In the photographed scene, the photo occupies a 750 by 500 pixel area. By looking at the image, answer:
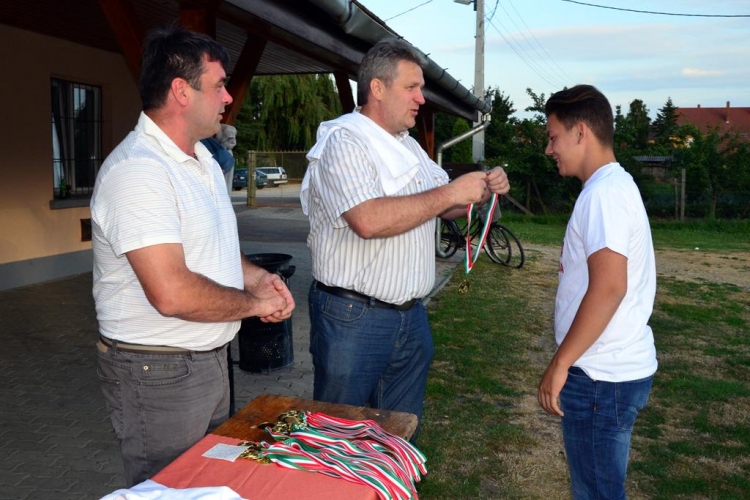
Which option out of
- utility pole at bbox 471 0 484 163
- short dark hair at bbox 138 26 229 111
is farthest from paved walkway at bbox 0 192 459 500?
utility pole at bbox 471 0 484 163

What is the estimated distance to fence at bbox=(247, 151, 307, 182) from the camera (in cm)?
3381

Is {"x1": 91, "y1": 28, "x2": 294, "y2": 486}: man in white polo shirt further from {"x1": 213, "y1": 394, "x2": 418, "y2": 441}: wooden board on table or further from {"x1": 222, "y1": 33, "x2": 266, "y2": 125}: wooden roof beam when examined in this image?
{"x1": 222, "y1": 33, "x2": 266, "y2": 125}: wooden roof beam

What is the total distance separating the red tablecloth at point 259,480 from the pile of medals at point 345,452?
1.0 inches

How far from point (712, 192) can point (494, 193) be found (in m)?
20.8

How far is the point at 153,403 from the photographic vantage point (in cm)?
209

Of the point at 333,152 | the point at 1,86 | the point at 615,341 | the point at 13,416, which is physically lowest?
the point at 13,416

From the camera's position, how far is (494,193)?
9.37ft

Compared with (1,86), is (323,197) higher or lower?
lower

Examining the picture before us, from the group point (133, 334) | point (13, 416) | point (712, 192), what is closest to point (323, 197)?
point (133, 334)

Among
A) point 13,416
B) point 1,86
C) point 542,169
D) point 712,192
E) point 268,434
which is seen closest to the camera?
point 268,434

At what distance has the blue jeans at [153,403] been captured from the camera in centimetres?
208

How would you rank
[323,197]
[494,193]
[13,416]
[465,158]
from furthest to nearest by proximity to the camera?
[465,158] < [13,416] < [494,193] < [323,197]

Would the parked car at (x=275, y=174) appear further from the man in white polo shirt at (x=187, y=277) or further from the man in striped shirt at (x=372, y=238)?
the man in white polo shirt at (x=187, y=277)

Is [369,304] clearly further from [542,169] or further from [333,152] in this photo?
[542,169]
